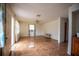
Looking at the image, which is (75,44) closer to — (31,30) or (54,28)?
(54,28)

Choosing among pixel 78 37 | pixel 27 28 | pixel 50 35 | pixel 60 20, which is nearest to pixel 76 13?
pixel 60 20

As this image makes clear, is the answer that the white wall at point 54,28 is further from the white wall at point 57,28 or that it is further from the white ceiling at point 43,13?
the white ceiling at point 43,13

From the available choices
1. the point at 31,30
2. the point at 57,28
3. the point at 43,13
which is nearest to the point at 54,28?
the point at 57,28

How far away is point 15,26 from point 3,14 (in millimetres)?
899

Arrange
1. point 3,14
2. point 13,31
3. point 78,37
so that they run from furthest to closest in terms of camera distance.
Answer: point 13,31 → point 78,37 → point 3,14

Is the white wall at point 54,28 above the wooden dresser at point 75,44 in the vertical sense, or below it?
above

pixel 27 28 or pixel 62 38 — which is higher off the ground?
pixel 27 28

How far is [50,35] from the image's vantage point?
372 cm

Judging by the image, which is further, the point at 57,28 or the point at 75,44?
the point at 57,28

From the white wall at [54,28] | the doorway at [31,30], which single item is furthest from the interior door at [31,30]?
the white wall at [54,28]

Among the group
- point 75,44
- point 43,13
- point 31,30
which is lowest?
point 75,44

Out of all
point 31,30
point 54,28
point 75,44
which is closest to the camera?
point 75,44

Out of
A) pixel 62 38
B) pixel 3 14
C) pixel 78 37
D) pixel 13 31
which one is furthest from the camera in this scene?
pixel 62 38

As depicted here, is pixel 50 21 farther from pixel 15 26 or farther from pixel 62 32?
pixel 15 26
